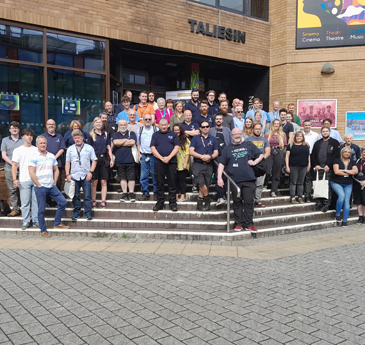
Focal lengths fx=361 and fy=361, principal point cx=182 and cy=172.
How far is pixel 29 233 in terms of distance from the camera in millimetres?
7496

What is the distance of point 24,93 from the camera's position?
1004 centimetres

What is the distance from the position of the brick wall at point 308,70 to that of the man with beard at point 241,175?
7600mm

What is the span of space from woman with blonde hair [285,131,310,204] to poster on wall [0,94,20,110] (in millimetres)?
7429

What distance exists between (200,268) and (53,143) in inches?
190

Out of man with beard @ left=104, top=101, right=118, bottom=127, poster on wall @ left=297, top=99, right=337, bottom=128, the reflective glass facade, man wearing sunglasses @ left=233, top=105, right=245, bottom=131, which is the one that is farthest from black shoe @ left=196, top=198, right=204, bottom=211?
poster on wall @ left=297, top=99, right=337, bottom=128

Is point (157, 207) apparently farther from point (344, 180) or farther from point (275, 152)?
point (344, 180)

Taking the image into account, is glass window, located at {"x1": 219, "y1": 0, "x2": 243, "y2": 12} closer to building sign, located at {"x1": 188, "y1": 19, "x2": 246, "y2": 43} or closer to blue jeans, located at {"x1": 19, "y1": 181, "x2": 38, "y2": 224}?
building sign, located at {"x1": 188, "y1": 19, "x2": 246, "y2": 43}

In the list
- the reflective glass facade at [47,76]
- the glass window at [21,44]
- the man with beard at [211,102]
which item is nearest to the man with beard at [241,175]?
the man with beard at [211,102]

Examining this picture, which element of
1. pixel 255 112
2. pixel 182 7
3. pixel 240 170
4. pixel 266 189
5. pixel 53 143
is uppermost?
pixel 182 7

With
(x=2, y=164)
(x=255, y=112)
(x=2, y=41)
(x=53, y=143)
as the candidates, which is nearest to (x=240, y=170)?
(x=255, y=112)

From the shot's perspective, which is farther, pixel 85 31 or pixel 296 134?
pixel 85 31

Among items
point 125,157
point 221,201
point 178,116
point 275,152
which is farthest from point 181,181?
point 275,152

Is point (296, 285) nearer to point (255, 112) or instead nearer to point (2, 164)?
point (255, 112)

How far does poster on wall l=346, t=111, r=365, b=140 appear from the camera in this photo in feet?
44.1
